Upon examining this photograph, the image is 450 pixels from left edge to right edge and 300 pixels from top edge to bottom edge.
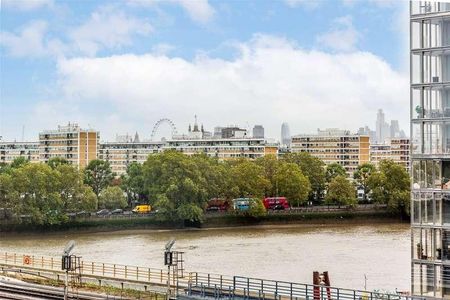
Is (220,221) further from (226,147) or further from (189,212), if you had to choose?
(226,147)

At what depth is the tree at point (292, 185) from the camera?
35531 millimetres

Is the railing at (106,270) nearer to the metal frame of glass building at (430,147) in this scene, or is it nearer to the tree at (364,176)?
the metal frame of glass building at (430,147)

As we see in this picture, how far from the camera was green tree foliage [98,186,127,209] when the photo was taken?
109ft

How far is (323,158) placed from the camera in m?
52.6

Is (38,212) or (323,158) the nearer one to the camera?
(38,212)

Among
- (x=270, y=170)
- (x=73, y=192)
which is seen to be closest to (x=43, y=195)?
(x=73, y=192)

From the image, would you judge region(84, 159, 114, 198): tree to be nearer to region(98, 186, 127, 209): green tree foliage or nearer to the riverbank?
region(98, 186, 127, 209): green tree foliage

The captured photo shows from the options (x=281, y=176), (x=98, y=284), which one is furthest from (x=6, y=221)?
(x=98, y=284)

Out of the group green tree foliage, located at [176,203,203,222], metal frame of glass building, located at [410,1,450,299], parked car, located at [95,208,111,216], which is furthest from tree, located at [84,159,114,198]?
metal frame of glass building, located at [410,1,450,299]

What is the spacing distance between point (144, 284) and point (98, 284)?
37.7 inches

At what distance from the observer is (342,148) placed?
5250 centimetres

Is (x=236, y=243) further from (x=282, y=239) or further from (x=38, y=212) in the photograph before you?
(x=38, y=212)

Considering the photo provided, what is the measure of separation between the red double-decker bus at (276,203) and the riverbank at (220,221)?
140cm

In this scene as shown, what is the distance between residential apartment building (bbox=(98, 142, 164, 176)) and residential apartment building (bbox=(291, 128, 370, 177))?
32.8 feet
